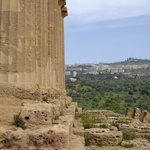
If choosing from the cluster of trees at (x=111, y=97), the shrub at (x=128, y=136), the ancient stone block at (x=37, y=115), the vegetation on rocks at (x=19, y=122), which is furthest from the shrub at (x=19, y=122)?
the cluster of trees at (x=111, y=97)

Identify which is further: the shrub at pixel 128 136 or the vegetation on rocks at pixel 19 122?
the shrub at pixel 128 136

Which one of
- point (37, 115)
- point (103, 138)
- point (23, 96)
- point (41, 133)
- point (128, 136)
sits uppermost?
point (23, 96)

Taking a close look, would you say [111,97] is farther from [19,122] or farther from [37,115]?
[19,122]

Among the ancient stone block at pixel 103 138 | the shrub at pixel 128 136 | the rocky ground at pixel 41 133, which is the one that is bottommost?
the shrub at pixel 128 136

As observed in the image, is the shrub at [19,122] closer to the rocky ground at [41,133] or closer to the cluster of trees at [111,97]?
the rocky ground at [41,133]

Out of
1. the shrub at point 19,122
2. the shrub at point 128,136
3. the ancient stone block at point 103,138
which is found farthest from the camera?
the shrub at point 128,136

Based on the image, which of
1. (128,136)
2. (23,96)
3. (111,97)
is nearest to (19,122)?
(23,96)

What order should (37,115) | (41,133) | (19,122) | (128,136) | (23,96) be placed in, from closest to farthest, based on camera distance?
(41,133), (19,122), (37,115), (23,96), (128,136)

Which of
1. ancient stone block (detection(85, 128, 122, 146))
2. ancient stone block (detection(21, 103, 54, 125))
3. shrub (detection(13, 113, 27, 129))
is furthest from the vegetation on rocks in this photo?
ancient stone block (detection(85, 128, 122, 146))

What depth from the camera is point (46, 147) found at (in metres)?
5.84

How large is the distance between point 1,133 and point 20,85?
2.43 metres

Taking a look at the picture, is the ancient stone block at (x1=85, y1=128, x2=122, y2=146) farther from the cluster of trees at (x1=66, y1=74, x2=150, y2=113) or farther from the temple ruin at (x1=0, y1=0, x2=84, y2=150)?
the cluster of trees at (x1=66, y1=74, x2=150, y2=113)

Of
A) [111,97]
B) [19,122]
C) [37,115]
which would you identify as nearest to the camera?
[19,122]

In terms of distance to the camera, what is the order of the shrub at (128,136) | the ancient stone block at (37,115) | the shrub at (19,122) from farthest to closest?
1. the shrub at (128,136)
2. the ancient stone block at (37,115)
3. the shrub at (19,122)
